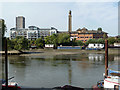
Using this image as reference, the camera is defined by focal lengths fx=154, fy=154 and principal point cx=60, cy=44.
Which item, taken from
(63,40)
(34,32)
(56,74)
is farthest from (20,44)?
(34,32)

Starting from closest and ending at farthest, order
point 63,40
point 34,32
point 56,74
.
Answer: point 56,74
point 63,40
point 34,32

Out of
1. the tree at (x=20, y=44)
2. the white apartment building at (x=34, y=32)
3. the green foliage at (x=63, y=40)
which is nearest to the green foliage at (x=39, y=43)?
the green foliage at (x=63, y=40)

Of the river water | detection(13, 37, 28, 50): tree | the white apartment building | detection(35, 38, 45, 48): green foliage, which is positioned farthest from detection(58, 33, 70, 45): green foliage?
the river water

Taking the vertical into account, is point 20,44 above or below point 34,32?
below

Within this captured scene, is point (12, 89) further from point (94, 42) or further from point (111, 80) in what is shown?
point (94, 42)

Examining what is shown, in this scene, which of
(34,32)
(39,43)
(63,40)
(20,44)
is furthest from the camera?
(34,32)

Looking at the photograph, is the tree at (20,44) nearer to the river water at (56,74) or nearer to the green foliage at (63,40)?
the river water at (56,74)

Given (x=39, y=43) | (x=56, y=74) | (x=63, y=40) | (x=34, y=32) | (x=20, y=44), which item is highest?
(x=34, y=32)

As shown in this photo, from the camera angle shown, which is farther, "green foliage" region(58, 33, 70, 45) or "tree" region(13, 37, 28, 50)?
"green foliage" region(58, 33, 70, 45)

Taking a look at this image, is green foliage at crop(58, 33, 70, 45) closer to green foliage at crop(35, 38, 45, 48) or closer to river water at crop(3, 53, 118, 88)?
green foliage at crop(35, 38, 45, 48)

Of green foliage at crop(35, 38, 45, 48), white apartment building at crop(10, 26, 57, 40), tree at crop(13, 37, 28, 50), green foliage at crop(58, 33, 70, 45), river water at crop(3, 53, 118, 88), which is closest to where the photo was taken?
river water at crop(3, 53, 118, 88)

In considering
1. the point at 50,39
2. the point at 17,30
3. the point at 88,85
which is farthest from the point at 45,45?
the point at 88,85

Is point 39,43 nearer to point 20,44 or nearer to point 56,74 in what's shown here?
point 20,44

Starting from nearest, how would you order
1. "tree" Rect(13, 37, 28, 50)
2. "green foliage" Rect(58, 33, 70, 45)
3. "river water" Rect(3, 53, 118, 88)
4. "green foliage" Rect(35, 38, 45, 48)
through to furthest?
"river water" Rect(3, 53, 118, 88), "tree" Rect(13, 37, 28, 50), "green foliage" Rect(35, 38, 45, 48), "green foliage" Rect(58, 33, 70, 45)
